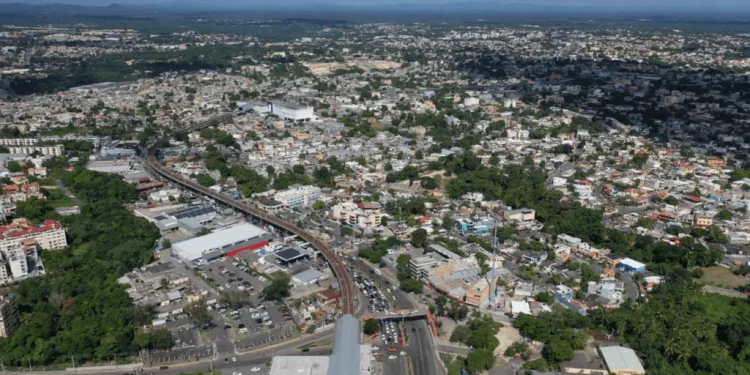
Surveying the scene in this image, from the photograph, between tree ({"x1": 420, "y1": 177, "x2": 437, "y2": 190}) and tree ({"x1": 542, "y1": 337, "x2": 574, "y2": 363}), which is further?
tree ({"x1": 420, "y1": 177, "x2": 437, "y2": 190})

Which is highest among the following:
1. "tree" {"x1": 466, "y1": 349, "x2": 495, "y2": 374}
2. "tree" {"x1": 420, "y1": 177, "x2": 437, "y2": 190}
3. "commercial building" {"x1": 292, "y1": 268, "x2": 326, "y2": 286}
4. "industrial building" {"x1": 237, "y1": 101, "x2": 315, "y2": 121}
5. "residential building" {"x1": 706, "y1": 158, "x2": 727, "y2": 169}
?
"industrial building" {"x1": 237, "y1": 101, "x2": 315, "y2": 121}

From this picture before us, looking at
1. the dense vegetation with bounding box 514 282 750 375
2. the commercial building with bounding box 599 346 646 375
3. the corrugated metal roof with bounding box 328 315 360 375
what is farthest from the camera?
the dense vegetation with bounding box 514 282 750 375

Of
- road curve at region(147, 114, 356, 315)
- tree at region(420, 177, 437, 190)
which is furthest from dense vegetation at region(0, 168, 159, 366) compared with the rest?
tree at region(420, 177, 437, 190)

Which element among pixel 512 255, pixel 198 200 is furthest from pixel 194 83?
pixel 512 255

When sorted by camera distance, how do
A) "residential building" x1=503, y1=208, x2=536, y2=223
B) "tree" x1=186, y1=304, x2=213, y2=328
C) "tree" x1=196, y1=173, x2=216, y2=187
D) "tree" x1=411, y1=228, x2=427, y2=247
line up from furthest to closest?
"tree" x1=196, y1=173, x2=216, y2=187 → "residential building" x1=503, y1=208, x2=536, y2=223 → "tree" x1=411, y1=228, x2=427, y2=247 → "tree" x1=186, y1=304, x2=213, y2=328

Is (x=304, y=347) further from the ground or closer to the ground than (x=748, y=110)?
closer to the ground

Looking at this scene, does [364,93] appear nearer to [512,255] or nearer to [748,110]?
[748,110]

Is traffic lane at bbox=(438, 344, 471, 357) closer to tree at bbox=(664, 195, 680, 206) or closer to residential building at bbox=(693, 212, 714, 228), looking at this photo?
residential building at bbox=(693, 212, 714, 228)

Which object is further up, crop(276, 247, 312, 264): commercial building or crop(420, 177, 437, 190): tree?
crop(420, 177, 437, 190): tree

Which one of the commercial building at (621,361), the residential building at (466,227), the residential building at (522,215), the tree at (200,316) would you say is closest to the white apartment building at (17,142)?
the tree at (200,316)
